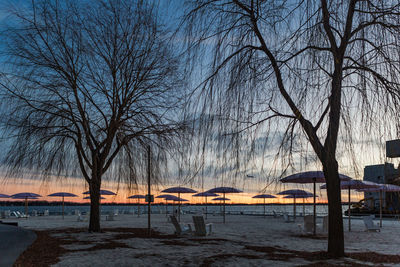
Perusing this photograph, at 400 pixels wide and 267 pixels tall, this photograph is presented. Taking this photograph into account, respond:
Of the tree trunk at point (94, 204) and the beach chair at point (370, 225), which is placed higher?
the tree trunk at point (94, 204)

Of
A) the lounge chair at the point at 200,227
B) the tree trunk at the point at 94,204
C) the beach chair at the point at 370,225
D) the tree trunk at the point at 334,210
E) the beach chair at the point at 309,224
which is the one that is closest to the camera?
the tree trunk at the point at 334,210

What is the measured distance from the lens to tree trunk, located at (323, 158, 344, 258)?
906cm

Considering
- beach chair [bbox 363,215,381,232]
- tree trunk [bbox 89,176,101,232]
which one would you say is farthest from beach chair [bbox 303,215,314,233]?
tree trunk [bbox 89,176,101,232]

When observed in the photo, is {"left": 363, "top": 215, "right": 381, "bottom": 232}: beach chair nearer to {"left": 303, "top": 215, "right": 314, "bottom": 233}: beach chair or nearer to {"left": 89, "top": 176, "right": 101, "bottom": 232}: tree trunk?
{"left": 303, "top": 215, "right": 314, "bottom": 233}: beach chair

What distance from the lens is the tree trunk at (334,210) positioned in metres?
9.06

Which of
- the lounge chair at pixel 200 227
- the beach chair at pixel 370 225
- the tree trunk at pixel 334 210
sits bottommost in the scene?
the beach chair at pixel 370 225

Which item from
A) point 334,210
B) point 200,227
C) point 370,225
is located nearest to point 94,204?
point 200,227

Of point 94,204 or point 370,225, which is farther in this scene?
point 370,225

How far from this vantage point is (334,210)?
9.07 meters

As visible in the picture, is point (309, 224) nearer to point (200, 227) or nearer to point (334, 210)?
point (200, 227)

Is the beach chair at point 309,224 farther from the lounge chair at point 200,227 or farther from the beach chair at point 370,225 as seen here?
the lounge chair at point 200,227

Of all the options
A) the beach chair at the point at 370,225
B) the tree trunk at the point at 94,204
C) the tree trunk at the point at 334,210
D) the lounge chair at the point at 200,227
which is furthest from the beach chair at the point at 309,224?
the tree trunk at the point at 94,204

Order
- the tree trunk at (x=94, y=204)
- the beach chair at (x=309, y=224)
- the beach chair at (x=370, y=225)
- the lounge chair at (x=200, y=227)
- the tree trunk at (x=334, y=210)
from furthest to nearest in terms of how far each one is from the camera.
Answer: the beach chair at (x=370, y=225)
the tree trunk at (x=94, y=204)
the beach chair at (x=309, y=224)
the lounge chair at (x=200, y=227)
the tree trunk at (x=334, y=210)

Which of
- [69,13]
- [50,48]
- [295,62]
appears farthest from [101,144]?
[295,62]
